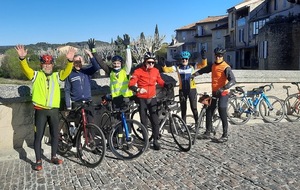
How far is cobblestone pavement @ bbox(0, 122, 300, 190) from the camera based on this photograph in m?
3.95

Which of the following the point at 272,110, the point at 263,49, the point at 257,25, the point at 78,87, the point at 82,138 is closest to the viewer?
the point at 82,138

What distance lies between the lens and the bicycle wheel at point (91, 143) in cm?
462

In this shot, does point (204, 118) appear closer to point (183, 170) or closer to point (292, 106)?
point (183, 170)

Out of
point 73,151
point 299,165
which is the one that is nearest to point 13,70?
point 73,151

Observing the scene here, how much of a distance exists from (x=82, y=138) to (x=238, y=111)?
4285 mm

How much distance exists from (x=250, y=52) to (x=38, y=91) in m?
42.0

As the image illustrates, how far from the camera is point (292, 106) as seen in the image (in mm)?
8055

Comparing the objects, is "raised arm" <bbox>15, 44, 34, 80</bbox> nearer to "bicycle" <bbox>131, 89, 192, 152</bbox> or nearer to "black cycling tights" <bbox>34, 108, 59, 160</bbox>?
"black cycling tights" <bbox>34, 108, 59, 160</bbox>

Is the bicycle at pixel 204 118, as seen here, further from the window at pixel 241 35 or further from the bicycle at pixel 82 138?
the window at pixel 241 35

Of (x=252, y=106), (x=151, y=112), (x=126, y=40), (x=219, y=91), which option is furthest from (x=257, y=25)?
(x=151, y=112)

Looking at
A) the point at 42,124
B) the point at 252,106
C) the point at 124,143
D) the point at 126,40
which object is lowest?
the point at 124,143

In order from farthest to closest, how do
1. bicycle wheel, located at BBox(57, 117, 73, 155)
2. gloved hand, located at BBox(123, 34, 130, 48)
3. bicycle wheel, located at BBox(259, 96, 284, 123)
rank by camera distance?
bicycle wheel, located at BBox(259, 96, 284, 123) → gloved hand, located at BBox(123, 34, 130, 48) → bicycle wheel, located at BBox(57, 117, 73, 155)

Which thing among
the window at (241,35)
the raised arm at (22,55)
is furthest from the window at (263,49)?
the raised arm at (22,55)

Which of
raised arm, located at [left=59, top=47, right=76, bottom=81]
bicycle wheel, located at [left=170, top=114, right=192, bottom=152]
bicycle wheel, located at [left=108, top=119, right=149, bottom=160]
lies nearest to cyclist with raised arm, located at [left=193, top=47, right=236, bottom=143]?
bicycle wheel, located at [left=170, top=114, right=192, bottom=152]
